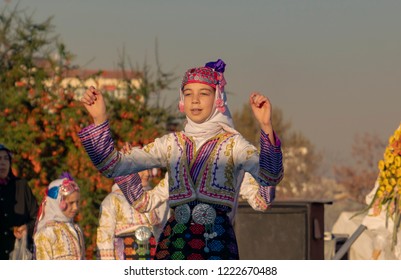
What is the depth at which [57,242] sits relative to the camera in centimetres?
1181

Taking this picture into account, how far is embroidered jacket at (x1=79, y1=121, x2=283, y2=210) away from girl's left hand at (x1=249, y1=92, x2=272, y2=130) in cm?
54

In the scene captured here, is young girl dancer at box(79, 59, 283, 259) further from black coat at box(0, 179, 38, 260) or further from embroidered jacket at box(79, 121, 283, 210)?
black coat at box(0, 179, 38, 260)

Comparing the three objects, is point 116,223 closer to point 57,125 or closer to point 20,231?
point 20,231

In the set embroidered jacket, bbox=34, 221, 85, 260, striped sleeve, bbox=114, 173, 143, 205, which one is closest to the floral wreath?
striped sleeve, bbox=114, 173, 143, 205

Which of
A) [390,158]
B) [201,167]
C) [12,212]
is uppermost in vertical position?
[390,158]

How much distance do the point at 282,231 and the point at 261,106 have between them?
25.3ft

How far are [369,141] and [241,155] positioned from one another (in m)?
32.6

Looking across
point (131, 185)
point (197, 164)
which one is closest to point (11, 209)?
point (131, 185)

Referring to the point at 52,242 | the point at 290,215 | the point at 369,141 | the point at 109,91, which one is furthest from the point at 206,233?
the point at 369,141

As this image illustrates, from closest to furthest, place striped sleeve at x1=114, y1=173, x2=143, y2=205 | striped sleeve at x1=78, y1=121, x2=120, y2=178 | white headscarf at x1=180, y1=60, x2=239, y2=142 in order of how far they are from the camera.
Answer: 1. striped sleeve at x1=78, y1=121, x2=120, y2=178
2. white headscarf at x1=180, y1=60, x2=239, y2=142
3. striped sleeve at x1=114, y1=173, x2=143, y2=205

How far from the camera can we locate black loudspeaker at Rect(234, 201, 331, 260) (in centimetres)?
1497

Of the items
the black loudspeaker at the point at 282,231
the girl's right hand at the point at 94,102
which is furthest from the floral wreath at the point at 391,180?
the black loudspeaker at the point at 282,231

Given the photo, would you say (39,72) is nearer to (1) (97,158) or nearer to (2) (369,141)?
(1) (97,158)

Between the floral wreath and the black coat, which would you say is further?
the black coat
